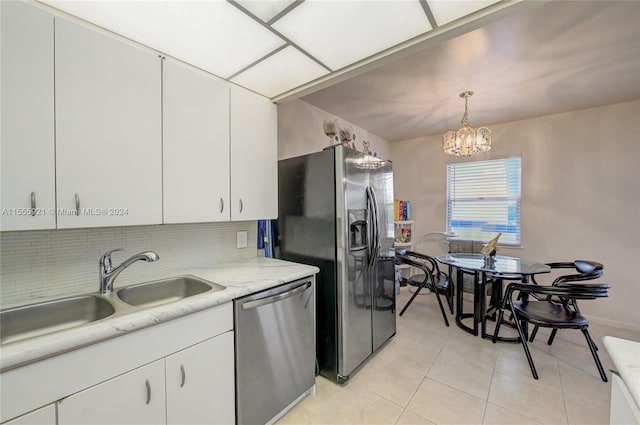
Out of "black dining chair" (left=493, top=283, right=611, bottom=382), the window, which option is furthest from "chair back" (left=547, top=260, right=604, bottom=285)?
the window

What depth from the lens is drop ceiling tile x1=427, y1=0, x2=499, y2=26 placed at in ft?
3.76

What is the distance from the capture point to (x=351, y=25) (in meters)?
1.28

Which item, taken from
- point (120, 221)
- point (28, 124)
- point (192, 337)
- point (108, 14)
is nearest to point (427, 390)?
point (192, 337)

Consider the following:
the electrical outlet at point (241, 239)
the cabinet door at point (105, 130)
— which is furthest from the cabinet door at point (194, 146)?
the electrical outlet at point (241, 239)

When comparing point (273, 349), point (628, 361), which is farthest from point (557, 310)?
point (273, 349)

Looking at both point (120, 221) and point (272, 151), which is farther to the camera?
point (272, 151)

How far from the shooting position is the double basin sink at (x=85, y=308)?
1.13m

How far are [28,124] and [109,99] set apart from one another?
0.32 metres

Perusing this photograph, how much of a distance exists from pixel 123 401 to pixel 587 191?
181 inches

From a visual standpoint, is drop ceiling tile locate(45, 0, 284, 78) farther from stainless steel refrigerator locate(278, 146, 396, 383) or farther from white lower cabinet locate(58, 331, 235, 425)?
white lower cabinet locate(58, 331, 235, 425)

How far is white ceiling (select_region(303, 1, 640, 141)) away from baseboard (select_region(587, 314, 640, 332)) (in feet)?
8.17

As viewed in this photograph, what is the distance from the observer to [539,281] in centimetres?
333

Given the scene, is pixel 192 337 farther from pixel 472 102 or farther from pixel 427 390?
pixel 472 102

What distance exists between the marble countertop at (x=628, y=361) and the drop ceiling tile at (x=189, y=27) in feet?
6.04
